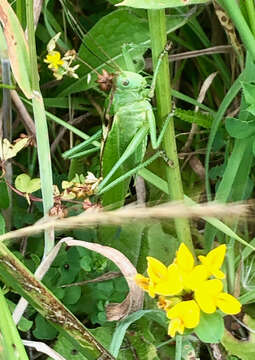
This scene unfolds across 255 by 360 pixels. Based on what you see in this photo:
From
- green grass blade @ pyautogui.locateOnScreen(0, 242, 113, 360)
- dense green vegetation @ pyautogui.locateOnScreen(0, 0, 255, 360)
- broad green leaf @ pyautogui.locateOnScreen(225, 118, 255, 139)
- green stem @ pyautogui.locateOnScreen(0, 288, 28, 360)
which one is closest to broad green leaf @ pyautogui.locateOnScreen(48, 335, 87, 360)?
dense green vegetation @ pyautogui.locateOnScreen(0, 0, 255, 360)

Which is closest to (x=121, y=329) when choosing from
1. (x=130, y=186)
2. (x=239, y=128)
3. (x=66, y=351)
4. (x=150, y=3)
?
(x=66, y=351)

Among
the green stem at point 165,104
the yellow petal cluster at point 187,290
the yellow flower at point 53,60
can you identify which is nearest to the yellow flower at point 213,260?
the yellow petal cluster at point 187,290

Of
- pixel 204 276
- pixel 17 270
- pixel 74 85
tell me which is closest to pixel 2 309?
pixel 17 270

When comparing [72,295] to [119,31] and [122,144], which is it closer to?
[122,144]

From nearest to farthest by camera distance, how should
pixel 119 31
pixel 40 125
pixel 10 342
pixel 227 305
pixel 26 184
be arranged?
1. pixel 10 342
2. pixel 227 305
3. pixel 40 125
4. pixel 26 184
5. pixel 119 31

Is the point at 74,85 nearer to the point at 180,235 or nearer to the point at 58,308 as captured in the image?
the point at 180,235

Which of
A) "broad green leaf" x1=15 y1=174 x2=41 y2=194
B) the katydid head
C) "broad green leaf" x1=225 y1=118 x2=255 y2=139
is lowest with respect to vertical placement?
"broad green leaf" x1=15 y1=174 x2=41 y2=194

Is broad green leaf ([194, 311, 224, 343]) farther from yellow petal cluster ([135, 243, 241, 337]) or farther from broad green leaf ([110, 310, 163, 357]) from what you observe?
broad green leaf ([110, 310, 163, 357])
